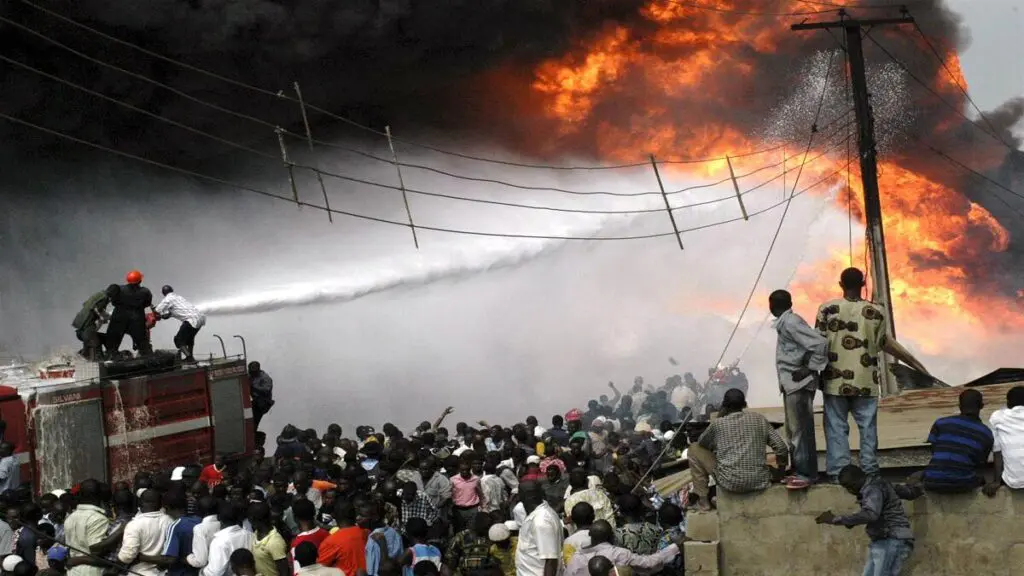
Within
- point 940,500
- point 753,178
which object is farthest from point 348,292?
point 940,500

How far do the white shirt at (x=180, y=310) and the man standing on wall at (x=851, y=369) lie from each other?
986cm

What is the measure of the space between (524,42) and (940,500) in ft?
76.5

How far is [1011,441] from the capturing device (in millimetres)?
9422

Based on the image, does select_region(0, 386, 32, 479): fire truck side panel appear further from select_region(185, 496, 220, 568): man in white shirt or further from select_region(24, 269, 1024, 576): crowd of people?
select_region(185, 496, 220, 568): man in white shirt

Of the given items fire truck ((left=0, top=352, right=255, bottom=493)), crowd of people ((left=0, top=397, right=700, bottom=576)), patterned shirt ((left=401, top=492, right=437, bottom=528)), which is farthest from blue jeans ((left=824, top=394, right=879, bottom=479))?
fire truck ((left=0, top=352, right=255, bottom=493))

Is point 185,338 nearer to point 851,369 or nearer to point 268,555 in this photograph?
point 268,555

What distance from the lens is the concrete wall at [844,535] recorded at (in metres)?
9.77

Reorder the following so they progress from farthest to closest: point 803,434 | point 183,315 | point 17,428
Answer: point 183,315
point 17,428
point 803,434

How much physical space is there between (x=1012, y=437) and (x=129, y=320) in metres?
11.5

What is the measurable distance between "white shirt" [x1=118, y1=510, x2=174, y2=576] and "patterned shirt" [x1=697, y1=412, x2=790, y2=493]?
14.4ft

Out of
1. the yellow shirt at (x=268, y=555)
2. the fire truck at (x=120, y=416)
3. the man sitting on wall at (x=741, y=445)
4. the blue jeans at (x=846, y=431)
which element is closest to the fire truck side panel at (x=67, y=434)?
the fire truck at (x=120, y=416)

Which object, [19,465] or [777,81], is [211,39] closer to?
[777,81]

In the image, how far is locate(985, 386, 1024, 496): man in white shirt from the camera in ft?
30.8

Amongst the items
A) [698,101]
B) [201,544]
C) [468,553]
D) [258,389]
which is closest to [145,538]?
[201,544]
